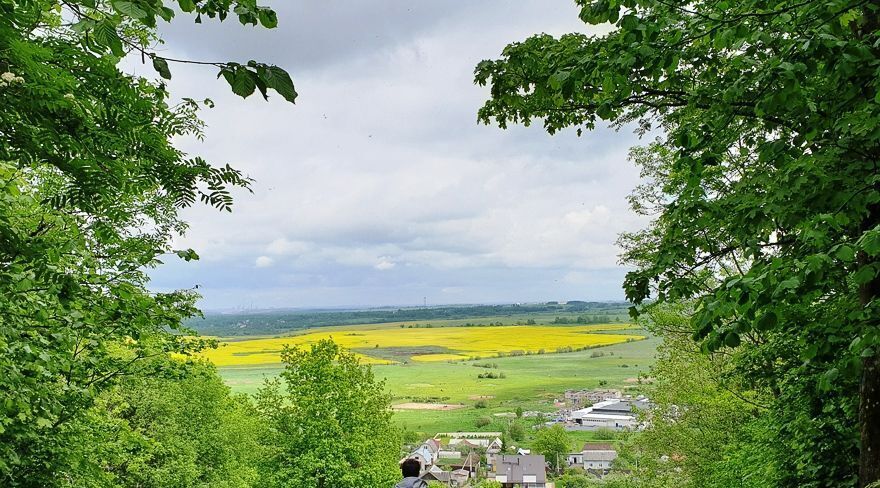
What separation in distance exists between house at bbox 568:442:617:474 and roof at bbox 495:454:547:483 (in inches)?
293

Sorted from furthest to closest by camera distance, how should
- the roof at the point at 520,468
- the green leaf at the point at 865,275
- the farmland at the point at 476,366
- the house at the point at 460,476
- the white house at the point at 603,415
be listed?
the farmland at the point at 476,366
the white house at the point at 603,415
the house at the point at 460,476
the roof at the point at 520,468
the green leaf at the point at 865,275

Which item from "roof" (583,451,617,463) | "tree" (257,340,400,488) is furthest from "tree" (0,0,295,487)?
"roof" (583,451,617,463)

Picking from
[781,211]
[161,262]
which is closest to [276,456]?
[161,262]

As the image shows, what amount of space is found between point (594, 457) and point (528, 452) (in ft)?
26.3

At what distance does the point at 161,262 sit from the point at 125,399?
1166 centimetres

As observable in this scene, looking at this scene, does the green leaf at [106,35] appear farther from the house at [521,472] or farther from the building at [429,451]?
the house at [521,472]

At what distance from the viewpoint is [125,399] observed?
18.5 m

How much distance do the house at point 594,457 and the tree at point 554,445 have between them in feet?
3.56

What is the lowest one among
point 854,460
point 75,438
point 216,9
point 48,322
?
point 854,460

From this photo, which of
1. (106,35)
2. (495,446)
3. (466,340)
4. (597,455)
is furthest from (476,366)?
(106,35)

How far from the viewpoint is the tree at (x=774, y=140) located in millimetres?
3412

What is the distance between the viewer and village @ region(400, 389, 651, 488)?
53156 millimetres

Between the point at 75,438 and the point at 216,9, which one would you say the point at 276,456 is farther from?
Answer: the point at 216,9

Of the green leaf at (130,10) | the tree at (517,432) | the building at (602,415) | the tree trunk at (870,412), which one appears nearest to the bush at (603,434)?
the building at (602,415)
